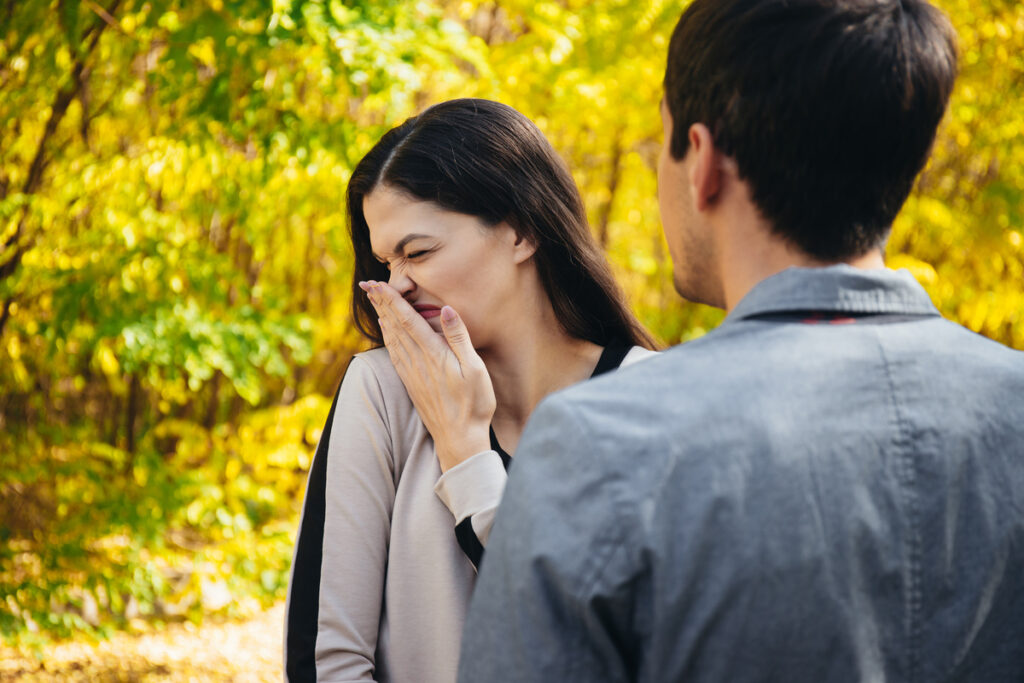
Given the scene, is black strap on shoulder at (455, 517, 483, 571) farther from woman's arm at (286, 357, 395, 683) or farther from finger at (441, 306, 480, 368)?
finger at (441, 306, 480, 368)

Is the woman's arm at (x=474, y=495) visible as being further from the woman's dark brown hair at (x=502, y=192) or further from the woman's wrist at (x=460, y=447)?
the woman's dark brown hair at (x=502, y=192)

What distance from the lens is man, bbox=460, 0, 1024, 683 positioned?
81 centimetres

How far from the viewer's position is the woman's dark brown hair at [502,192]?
1.86 m

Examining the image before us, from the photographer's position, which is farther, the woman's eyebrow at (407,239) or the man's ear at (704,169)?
the woman's eyebrow at (407,239)

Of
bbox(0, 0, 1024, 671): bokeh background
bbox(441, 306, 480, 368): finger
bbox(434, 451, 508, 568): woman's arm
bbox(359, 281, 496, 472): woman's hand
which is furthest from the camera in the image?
bbox(0, 0, 1024, 671): bokeh background


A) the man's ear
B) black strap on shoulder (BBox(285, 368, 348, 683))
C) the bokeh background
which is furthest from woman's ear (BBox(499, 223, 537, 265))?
the bokeh background

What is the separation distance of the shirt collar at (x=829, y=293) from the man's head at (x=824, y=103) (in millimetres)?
37

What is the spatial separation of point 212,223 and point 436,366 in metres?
3.29

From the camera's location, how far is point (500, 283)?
193cm

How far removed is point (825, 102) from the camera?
863 millimetres

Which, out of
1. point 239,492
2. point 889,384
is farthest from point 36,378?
point 889,384

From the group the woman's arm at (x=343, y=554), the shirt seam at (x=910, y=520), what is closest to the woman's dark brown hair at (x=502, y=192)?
the woman's arm at (x=343, y=554)

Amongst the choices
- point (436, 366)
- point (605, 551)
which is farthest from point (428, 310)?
point (605, 551)

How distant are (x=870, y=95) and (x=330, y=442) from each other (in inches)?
48.2
